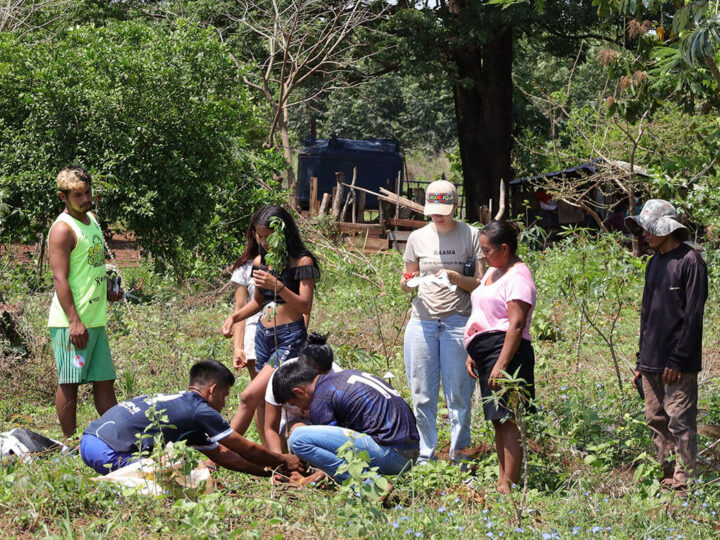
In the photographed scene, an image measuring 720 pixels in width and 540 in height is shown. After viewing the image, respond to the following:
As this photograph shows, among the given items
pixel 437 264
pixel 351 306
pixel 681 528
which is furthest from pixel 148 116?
pixel 681 528

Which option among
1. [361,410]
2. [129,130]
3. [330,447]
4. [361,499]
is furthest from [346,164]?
[361,499]

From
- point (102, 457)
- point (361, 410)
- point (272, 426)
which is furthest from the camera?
point (272, 426)

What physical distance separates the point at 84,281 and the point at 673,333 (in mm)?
3329

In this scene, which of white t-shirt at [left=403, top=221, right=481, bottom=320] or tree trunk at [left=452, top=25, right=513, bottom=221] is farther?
tree trunk at [left=452, top=25, right=513, bottom=221]

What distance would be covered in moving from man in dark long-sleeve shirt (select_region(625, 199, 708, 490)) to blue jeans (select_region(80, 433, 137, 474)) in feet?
8.90

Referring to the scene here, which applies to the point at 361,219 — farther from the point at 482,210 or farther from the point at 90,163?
the point at 90,163

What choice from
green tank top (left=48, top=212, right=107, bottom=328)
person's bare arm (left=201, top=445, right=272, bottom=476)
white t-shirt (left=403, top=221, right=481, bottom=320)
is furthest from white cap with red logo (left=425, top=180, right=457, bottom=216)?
green tank top (left=48, top=212, right=107, bottom=328)

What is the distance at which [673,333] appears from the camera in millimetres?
4316

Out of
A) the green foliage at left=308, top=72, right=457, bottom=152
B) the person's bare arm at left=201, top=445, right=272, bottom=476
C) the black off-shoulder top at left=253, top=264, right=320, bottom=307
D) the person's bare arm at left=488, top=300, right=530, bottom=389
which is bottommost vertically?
the person's bare arm at left=201, top=445, right=272, bottom=476

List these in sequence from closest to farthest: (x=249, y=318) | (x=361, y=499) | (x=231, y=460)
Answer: (x=361, y=499) < (x=231, y=460) < (x=249, y=318)

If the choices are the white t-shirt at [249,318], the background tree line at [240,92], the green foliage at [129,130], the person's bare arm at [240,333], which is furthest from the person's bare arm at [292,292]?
the green foliage at [129,130]

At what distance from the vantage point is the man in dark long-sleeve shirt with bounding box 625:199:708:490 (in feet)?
14.0

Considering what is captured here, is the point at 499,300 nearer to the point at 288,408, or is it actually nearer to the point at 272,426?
the point at 288,408

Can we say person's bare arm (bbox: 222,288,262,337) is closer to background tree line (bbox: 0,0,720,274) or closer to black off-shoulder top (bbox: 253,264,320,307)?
black off-shoulder top (bbox: 253,264,320,307)
